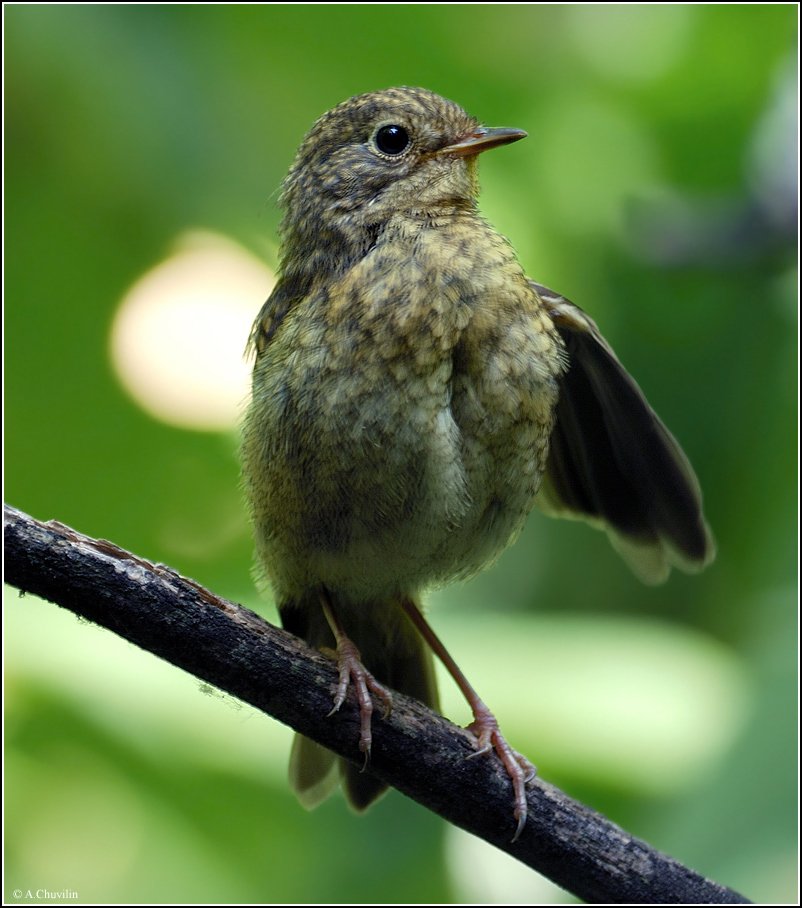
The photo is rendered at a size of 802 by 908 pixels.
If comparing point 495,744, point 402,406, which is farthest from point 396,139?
point 495,744

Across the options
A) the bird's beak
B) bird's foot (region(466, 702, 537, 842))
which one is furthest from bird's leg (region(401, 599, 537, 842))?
the bird's beak

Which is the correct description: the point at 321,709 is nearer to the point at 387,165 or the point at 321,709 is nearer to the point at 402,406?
the point at 402,406

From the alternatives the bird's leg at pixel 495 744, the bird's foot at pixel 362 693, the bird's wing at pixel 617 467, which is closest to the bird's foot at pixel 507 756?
the bird's leg at pixel 495 744

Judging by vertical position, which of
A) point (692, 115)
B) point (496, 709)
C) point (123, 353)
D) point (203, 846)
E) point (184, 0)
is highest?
point (692, 115)

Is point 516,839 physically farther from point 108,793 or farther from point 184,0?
point 184,0

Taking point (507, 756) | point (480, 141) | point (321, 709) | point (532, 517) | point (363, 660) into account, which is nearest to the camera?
point (321, 709)

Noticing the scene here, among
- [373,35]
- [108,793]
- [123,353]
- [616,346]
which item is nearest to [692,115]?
[616,346]
